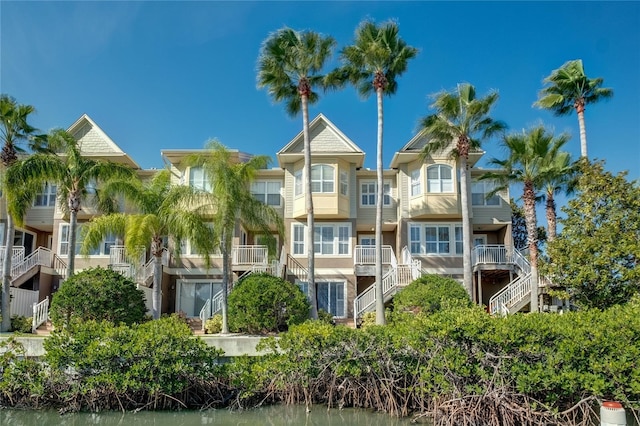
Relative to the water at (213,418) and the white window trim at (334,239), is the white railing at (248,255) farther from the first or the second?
the water at (213,418)

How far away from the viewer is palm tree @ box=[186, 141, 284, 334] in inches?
729

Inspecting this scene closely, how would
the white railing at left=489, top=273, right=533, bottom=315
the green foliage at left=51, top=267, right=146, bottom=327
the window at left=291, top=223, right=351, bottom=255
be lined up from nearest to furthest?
the green foliage at left=51, top=267, right=146, bottom=327 → the white railing at left=489, top=273, right=533, bottom=315 → the window at left=291, top=223, right=351, bottom=255

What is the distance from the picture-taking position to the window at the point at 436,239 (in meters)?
25.3

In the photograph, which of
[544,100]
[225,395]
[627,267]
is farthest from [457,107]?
[225,395]

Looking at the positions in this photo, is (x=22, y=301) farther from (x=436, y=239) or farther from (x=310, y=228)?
(x=436, y=239)

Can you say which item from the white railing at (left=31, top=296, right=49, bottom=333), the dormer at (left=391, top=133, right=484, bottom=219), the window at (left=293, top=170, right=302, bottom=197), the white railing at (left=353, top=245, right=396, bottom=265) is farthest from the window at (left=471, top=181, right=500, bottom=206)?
the white railing at (left=31, top=296, right=49, bottom=333)

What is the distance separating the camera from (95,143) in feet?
86.0

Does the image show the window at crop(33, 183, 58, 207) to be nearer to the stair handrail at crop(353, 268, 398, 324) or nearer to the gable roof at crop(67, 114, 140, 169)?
the gable roof at crop(67, 114, 140, 169)

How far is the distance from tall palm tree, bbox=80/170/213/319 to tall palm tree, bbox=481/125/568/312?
13267mm

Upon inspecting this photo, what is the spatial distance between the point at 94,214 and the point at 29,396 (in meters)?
15.2

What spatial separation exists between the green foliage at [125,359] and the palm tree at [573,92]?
21.0 metres

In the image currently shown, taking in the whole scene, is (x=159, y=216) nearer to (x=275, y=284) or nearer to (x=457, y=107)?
(x=275, y=284)

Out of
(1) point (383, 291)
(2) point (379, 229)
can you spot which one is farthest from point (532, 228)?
(1) point (383, 291)

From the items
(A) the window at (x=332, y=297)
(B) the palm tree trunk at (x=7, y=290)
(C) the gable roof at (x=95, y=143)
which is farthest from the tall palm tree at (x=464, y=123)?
(B) the palm tree trunk at (x=7, y=290)
